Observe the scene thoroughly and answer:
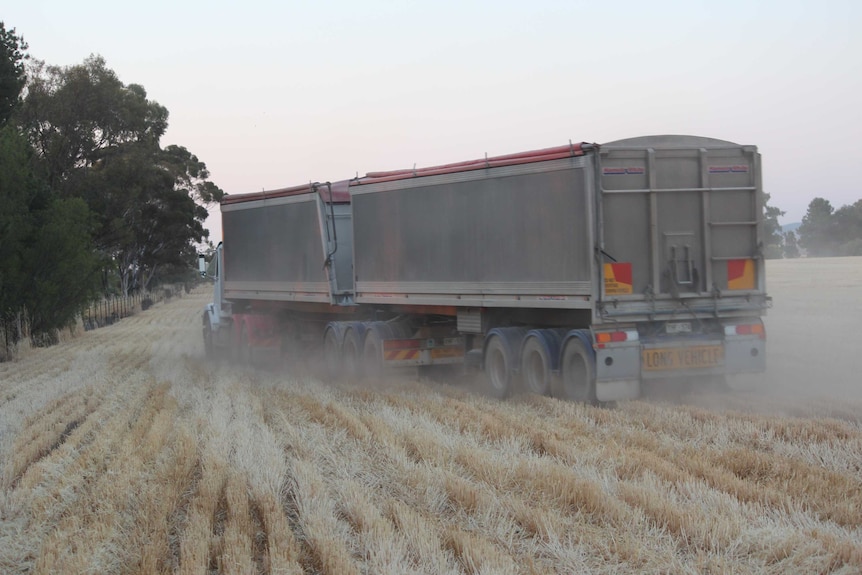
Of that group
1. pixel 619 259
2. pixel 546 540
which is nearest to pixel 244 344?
pixel 619 259

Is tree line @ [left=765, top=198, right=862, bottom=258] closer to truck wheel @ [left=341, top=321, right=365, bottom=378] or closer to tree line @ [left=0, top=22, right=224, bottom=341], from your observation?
tree line @ [left=0, top=22, right=224, bottom=341]

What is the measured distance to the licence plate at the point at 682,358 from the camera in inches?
504

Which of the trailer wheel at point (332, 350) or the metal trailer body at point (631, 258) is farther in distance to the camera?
the trailer wheel at point (332, 350)

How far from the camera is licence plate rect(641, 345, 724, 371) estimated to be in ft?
42.0

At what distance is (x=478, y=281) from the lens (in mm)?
15102

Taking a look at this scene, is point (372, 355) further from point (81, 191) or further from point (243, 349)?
point (81, 191)

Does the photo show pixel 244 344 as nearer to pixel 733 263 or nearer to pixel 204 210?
pixel 733 263

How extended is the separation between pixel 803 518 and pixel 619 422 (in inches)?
173

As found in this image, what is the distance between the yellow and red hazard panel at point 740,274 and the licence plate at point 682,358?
3.04ft

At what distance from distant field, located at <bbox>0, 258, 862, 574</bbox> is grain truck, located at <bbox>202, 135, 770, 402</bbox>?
65cm

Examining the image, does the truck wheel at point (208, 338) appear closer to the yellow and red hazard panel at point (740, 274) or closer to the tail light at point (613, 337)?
the tail light at point (613, 337)

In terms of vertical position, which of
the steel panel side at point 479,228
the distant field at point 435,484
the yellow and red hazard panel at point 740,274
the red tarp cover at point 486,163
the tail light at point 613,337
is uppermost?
the red tarp cover at point 486,163

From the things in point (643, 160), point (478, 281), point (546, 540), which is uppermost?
point (643, 160)

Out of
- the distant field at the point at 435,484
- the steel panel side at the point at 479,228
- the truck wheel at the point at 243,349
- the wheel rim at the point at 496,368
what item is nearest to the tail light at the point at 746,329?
the distant field at the point at 435,484
